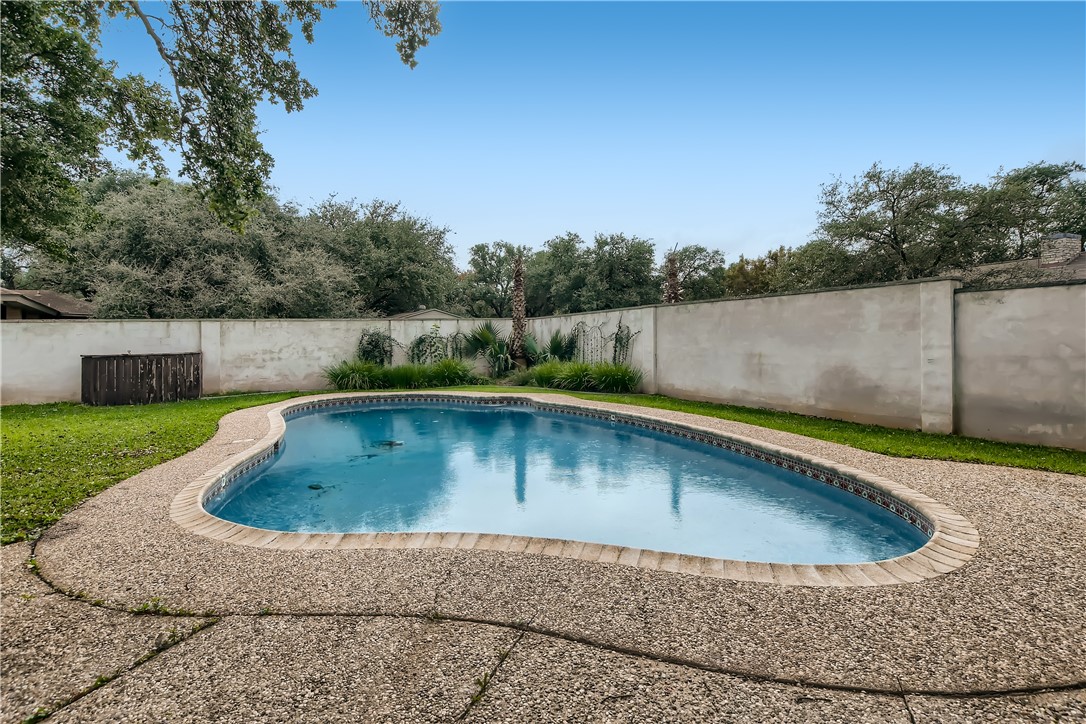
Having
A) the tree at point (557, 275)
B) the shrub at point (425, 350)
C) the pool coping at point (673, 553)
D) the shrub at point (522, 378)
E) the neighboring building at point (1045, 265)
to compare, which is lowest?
the pool coping at point (673, 553)

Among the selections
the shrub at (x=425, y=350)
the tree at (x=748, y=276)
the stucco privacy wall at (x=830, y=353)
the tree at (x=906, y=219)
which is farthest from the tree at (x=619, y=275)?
the stucco privacy wall at (x=830, y=353)

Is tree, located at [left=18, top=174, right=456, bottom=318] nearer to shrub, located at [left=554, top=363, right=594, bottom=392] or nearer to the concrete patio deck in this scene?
shrub, located at [left=554, top=363, right=594, bottom=392]

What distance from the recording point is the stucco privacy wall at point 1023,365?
5496 mm

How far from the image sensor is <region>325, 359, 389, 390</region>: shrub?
12117 millimetres

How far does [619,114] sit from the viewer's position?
12289 millimetres

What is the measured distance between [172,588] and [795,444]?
623 centimetres

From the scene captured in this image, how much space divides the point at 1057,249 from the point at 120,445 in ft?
76.0

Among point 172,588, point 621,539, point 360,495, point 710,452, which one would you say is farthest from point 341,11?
point 710,452

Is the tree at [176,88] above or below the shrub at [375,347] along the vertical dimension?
above

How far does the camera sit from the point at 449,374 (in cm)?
1291

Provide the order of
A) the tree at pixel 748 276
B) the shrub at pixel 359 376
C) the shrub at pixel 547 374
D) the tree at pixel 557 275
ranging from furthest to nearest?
the tree at pixel 748 276
the tree at pixel 557 275
the shrub at pixel 547 374
the shrub at pixel 359 376

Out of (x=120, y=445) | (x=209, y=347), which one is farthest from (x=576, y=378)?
(x=209, y=347)

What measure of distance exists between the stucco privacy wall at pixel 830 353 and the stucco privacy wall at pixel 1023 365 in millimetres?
211

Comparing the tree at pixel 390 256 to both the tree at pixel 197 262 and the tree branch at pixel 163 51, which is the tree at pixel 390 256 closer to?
the tree at pixel 197 262
